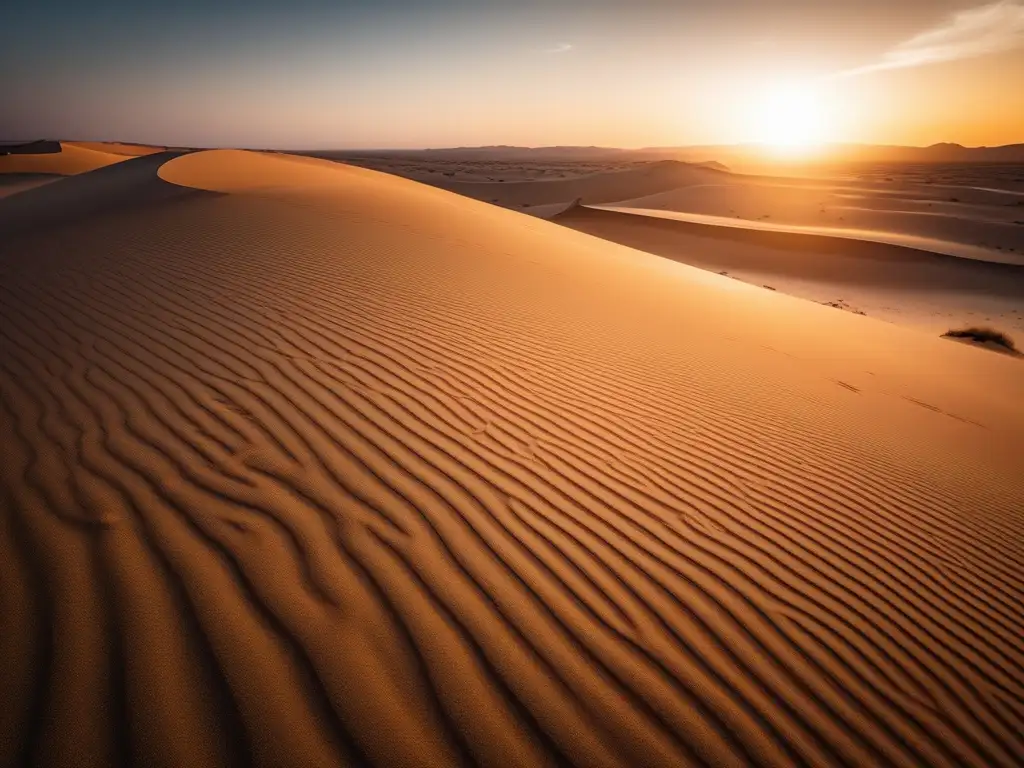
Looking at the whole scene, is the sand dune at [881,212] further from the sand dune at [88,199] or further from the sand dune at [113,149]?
the sand dune at [113,149]

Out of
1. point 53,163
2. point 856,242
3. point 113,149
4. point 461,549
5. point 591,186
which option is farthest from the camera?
point 113,149

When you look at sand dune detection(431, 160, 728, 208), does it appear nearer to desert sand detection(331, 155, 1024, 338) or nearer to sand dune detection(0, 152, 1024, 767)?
desert sand detection(331, 155, 1024, 338)

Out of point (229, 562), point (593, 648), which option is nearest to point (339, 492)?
point (229, 562)

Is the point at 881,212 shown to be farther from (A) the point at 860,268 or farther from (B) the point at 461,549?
(B) the point at 461,549

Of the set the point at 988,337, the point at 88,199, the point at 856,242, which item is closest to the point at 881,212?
the point at 856,242

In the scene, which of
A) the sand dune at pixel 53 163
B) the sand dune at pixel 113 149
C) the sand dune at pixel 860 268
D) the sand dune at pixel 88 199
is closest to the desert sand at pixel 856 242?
the sand dune at pixel 860 268
